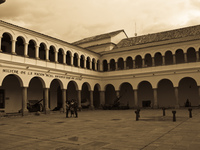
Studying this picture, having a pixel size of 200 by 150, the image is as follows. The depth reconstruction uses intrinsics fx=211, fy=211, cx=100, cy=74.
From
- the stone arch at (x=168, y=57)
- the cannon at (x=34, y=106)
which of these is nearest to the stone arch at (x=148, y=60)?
the stone arch at (x=168, y=57)

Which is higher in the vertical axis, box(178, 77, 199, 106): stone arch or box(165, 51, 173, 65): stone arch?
box(165, 51, 173, 65): stone arch

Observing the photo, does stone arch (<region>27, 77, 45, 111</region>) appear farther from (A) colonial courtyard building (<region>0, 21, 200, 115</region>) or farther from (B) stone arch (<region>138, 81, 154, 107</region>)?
(B) stone arch (<region>138, 81, 154, 107</region>)

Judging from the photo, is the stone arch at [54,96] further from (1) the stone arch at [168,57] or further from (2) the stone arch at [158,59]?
(1) the stone arch at [168,57]

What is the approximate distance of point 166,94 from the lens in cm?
3023

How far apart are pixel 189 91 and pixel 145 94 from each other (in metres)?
6.18

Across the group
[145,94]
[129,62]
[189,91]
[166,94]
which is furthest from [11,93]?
[189,91]

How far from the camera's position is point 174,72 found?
26.7 metres

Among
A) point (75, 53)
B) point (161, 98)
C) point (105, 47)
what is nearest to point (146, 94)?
point (161, 98)

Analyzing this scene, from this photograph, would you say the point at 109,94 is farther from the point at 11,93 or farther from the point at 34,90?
the point at 11,93

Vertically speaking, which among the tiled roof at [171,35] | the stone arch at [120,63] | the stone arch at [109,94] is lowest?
the stone arch at [109,94]

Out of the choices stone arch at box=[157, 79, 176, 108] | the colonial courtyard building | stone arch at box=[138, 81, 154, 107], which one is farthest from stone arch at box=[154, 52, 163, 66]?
stone arch at box=[138, 81, 154, 107]

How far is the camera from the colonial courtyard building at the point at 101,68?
70.9 feet

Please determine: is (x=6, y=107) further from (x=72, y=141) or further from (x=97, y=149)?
(x=97, y=149)

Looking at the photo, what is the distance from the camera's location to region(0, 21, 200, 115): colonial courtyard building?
21609mm
